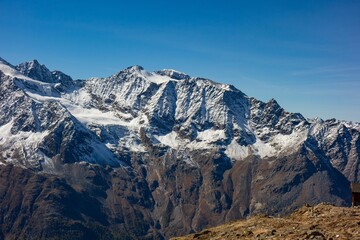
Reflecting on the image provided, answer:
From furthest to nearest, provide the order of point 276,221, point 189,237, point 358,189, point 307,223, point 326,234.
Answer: point 358,189, point 189,237, point 276,221, point 307,223, point 326,234

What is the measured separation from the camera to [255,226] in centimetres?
5941

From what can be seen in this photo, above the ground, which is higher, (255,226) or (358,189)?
(358,189)

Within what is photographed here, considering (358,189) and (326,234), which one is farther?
(358,189)

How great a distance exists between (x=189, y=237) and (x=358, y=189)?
32912mm

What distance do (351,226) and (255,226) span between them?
40.1 ft

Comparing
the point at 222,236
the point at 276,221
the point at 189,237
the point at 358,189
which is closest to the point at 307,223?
the point at 276,221

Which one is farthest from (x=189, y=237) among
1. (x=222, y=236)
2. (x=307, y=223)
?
(x=307, y=223)

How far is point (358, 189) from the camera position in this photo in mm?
81875

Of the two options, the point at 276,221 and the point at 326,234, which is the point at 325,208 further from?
the point at 326,234

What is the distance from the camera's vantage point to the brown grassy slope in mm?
49000

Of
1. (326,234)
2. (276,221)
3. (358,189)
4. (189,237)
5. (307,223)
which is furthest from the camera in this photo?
(358,189)

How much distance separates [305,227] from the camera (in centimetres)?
5266

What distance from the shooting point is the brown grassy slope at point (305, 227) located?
49000 millimetres

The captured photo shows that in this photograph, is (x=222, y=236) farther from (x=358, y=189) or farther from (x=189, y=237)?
(x=358, y=189)
